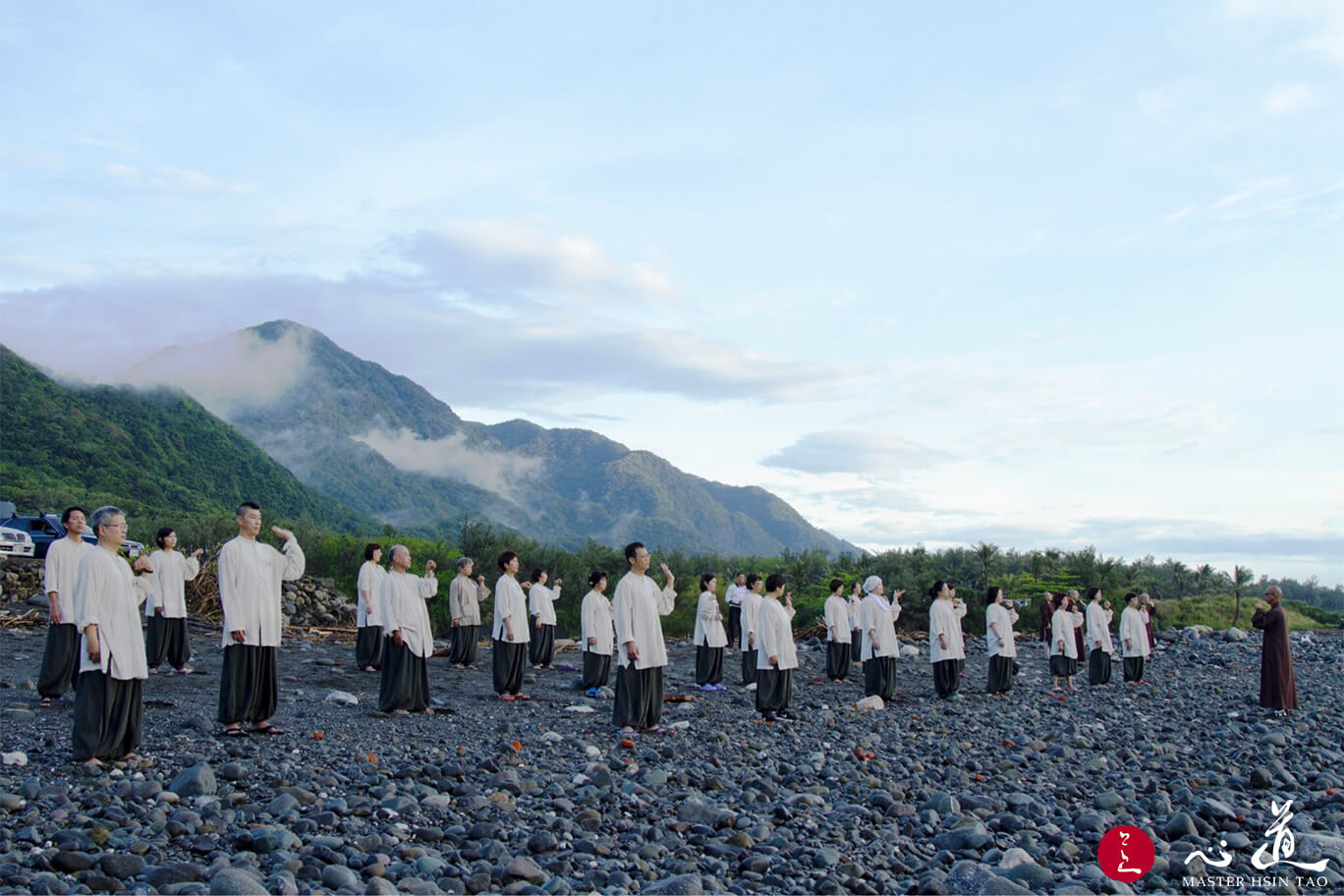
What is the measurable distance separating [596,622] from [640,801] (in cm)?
594

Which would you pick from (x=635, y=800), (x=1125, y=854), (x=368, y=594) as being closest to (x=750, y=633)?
(x=368, y=594)

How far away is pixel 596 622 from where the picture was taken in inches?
510

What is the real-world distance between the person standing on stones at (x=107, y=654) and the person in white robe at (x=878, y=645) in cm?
984

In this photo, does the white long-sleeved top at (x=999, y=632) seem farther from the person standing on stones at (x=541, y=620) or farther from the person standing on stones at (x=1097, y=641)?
the person standing on stones at (x=541, y=620)

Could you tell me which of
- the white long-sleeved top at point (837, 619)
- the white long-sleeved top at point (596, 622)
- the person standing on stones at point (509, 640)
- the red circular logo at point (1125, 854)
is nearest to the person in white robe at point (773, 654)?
the white long-sleeved top at point (596, 622)

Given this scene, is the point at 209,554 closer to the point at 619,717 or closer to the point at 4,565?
the point at 4,565

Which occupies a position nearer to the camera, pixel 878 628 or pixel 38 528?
pixel 878 628

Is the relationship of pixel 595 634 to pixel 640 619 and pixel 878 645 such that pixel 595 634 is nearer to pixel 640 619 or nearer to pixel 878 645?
pixel 640 619

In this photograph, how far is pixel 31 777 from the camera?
6.54 metres

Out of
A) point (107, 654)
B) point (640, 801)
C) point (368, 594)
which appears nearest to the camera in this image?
point (640, 801)

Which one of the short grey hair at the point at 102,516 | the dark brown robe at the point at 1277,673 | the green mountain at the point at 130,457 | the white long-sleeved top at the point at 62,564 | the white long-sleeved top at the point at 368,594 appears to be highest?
the green mountain at the point at 130,457

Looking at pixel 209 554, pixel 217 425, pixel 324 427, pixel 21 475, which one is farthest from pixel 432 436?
pixel 209 554

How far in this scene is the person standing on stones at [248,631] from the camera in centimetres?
854

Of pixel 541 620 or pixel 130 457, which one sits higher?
pixel 130 457
